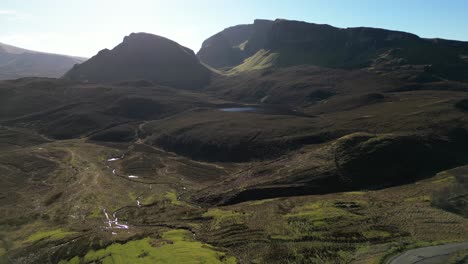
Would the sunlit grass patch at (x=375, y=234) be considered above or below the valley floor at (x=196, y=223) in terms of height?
above

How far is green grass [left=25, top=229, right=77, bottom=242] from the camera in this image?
233ft

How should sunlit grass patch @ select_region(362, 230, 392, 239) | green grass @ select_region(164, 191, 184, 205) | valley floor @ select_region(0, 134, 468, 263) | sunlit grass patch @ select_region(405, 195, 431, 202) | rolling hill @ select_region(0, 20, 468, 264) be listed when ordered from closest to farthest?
1. valley floor @ select_region(0, 134, 468, 263)
2. sunlit grass patch @ select_region(362, 230, 392, 239)
3. rolling hill @ select_region(0, 20, 468, 264)
4. sunlit grass patch @ select_region(405, 195, 431, 202)
5. green grass @ select_region(164, 191, 184, 205)

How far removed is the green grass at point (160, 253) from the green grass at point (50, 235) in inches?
476

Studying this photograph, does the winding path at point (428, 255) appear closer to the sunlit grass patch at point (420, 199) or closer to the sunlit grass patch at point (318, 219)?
the sunlit grass patch at point (318, 219)

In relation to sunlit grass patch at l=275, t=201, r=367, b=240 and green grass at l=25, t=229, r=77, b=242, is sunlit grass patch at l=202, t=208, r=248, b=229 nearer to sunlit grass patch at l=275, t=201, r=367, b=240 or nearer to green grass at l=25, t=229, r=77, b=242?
sunlit grass patch at l=275, t=201, r=367, b=240

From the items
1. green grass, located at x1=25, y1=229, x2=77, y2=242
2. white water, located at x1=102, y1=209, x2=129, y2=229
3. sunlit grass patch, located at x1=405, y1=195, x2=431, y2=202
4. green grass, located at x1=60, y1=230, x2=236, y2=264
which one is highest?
sunlit grass patch, located at x1=405, y1=195, x2=431, y2=202

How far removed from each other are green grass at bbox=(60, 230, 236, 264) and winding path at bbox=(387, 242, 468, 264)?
2332 cm

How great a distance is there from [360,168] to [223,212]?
4199 centimetres

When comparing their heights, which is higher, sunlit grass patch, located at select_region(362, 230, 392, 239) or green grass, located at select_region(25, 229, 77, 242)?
sunlit grass patch, located at select_region(362, 230, 392, 239)

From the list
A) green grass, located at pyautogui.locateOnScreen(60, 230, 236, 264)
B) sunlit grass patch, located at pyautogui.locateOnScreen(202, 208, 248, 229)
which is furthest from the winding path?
sunlit grass patch, located at pyautogui.locateOnScreen(202, 208, 248, 229)

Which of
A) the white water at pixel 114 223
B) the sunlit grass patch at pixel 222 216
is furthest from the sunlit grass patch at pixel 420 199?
the white water at pixel 114 223

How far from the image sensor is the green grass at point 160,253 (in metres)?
55.6

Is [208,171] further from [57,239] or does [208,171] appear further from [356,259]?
[356,259]

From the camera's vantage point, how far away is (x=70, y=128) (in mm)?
198000
